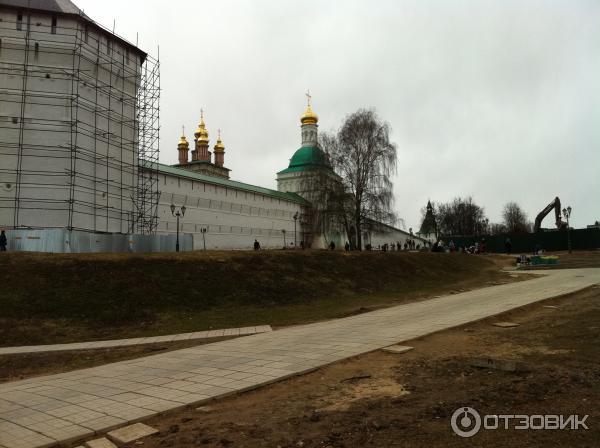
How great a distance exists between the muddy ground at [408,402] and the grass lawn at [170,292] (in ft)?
24.5

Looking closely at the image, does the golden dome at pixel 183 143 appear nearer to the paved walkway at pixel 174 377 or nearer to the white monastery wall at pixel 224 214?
the white monastery wall at pixel 224 214

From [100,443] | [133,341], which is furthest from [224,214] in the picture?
[100,443]

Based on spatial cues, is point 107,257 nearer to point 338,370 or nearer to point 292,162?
point 338,370

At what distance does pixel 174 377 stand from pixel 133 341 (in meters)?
5.64

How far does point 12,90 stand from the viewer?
31.2m

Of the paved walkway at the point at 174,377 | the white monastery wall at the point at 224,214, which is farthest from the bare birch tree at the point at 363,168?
the paved walkway at the point at 174,377

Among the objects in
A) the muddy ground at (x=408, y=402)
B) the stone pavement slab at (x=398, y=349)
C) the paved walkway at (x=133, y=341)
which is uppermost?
the stone pavement slab at (x=398, y=349)

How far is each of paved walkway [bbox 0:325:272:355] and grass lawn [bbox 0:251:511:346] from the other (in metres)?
0.93

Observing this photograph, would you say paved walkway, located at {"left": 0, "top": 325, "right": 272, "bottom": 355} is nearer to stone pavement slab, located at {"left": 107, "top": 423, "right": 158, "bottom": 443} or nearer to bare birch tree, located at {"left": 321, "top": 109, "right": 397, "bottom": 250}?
stone pavement slab, located at {"left": 107, "top": 423, "right": 158, "bottom": 443}

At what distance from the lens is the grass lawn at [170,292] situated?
1479 centimetres

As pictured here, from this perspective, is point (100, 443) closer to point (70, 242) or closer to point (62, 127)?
point (70, 242)

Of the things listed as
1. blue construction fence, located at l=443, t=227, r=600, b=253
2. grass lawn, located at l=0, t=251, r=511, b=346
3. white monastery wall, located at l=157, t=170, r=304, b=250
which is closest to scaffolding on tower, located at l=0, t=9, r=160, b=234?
white monastery wall, located at l=157, t=170, r=304, b=250

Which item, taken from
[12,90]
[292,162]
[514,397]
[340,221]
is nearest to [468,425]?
[514,397]

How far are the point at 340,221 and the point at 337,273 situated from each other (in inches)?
741
